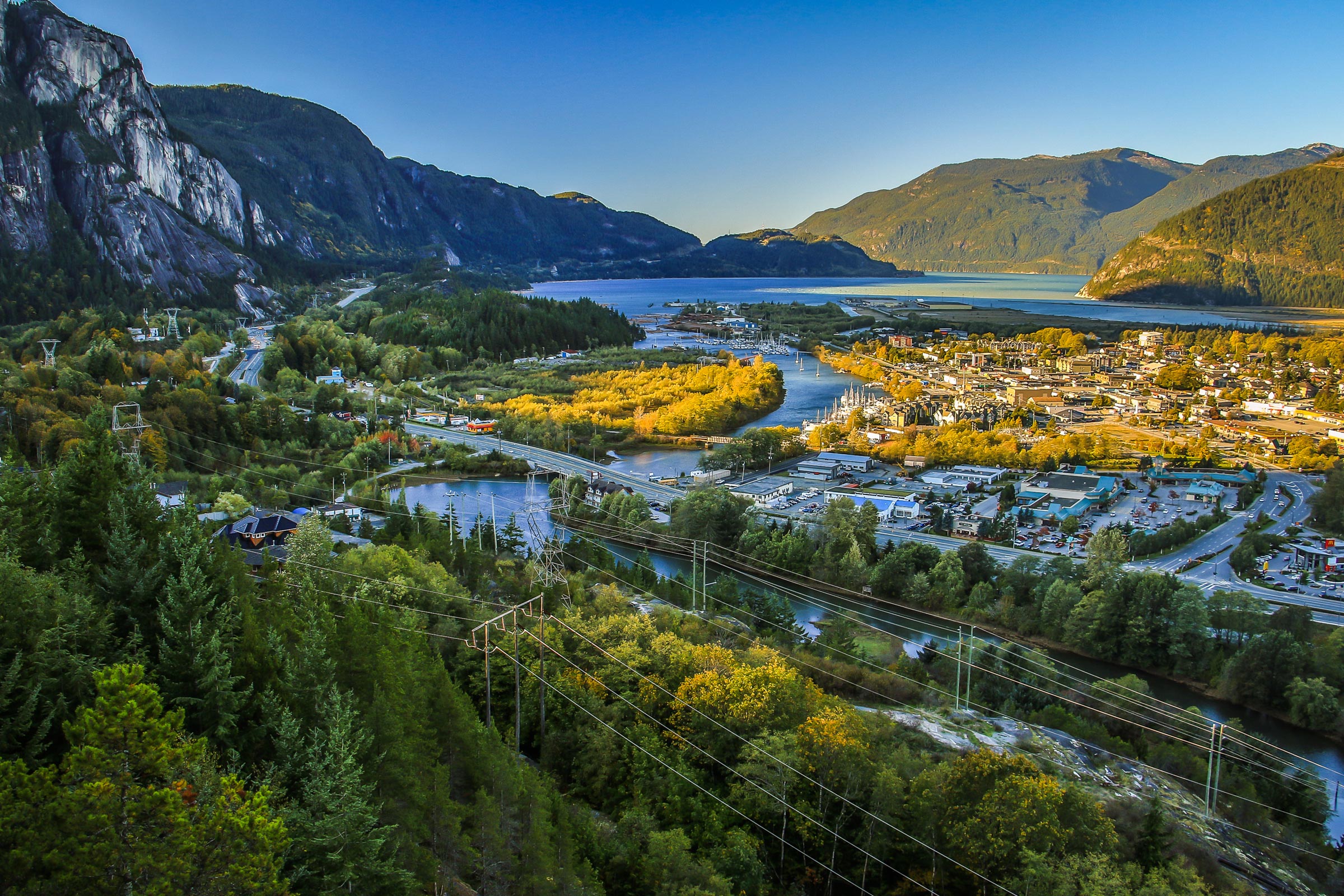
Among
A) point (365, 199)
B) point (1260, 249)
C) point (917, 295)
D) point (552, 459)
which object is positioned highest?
point (365, 199)

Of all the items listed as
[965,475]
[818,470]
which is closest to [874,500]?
[818,470]

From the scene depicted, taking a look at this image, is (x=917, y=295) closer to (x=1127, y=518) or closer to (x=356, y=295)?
(x=356, y=295)

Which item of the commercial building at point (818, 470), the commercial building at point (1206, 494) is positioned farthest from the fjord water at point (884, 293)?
the commercial building at point (1206, 494)

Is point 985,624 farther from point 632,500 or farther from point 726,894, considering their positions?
point 726,894

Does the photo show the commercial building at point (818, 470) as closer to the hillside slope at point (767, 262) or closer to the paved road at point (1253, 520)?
the paved road at point (1253, 520)

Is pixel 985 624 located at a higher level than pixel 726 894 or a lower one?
lower

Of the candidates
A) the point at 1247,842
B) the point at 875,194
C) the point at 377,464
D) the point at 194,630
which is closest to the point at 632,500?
the point at 377,464
